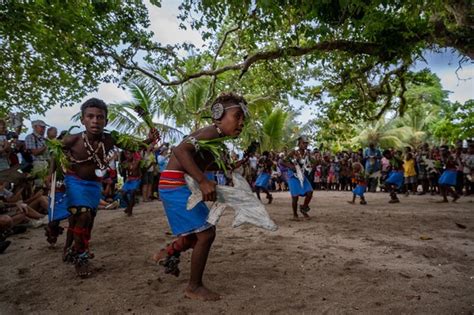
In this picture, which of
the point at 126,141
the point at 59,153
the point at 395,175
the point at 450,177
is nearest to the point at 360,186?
the point at 395,175

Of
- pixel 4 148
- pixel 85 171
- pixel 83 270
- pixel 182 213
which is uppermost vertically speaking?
pixel 4 148

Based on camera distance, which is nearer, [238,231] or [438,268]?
[438,268]

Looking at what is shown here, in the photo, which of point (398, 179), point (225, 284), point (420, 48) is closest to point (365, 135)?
point (398, 179)

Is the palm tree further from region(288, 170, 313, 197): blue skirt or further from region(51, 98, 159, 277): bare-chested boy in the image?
region(51, 98, 159, 277): bare-chested boy

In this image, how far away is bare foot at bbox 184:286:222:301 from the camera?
9.70 feet

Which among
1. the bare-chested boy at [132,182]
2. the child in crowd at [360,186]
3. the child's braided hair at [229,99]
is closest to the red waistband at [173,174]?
the child's braided hair at [229,99]

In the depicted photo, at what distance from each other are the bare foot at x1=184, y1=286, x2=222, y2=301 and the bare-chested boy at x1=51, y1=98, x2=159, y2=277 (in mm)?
1433

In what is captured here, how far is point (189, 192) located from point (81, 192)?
5.09 ft

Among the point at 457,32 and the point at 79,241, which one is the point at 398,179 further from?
the point at 79,241

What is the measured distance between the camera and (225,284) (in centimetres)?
335

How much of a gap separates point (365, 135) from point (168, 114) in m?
23.5

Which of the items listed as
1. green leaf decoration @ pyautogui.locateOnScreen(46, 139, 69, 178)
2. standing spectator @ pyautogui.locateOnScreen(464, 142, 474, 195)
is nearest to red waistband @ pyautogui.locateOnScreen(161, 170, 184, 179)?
green leaf decoration @ pyautogui.locateOnScreen(46, 139, 69, 178)

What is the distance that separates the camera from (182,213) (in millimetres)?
3014

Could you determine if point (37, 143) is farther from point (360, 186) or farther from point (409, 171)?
point (409, 171)
